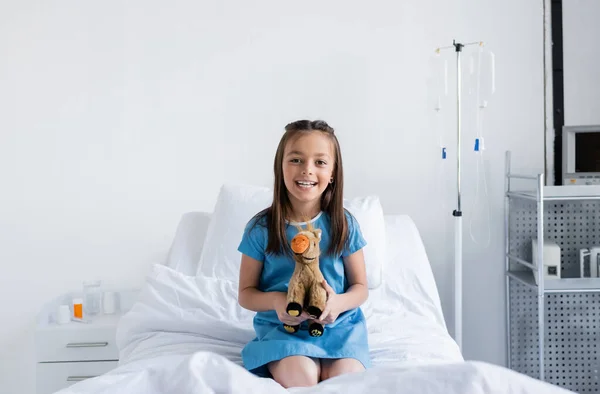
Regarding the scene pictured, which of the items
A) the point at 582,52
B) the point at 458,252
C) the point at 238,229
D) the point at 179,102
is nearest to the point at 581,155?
the point at 582,52

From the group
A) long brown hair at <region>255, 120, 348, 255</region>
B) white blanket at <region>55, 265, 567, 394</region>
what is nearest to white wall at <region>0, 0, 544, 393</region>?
white blanket at <region>55, 265, 567, 394</region>

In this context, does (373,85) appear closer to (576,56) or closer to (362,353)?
(576,56)

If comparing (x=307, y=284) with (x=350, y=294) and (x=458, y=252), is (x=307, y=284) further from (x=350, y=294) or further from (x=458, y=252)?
(x=458, y=252)

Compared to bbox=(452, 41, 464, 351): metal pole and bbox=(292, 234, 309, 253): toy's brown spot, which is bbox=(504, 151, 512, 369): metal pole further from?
bbox=(292, 234, 309, 253): toy's brown spot

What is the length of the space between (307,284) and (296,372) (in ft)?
0.62

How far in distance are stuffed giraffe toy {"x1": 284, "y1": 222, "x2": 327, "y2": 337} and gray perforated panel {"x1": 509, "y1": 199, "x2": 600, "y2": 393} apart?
164cm

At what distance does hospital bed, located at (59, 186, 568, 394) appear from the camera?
1.06 meters

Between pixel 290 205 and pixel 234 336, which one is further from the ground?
pixel 290 205

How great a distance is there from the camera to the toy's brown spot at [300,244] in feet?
4.46

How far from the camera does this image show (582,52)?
8.97 feet

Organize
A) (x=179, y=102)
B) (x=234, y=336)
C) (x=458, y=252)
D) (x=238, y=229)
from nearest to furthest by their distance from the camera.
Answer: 1. (x=234, y=336)
2. (x=238, y=229)
3. (x=458, y=252)
4. (x=179, y=102)

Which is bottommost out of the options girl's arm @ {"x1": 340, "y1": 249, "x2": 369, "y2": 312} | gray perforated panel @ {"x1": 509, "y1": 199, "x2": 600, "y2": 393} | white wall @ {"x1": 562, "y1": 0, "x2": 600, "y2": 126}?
gray perforated panel @ {"x1": 509, "y1": 199, "x2": 600, "y2": 393}

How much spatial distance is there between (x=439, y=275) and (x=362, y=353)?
1.37 m

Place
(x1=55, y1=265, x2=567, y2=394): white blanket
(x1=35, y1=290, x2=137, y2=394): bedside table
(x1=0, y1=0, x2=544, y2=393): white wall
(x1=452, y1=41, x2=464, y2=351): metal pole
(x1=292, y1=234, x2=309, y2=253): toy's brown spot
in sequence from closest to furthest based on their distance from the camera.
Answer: (x1=55, y1=265, x2=567, y2=394): white blanket < (x1=292, y1=234, x2=309, y2=253): toy's brown spot < (x1=35, y1=290, x2=137, y2=394): bedside table < (x1=452, y1=41, x2=464, y2=351): metal pole < (x1=0, y1=0, x2=544, y2=393): white wall
